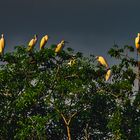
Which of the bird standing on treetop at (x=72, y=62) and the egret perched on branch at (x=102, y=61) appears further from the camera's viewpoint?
the egret perched on branch at (x=102, y=61)

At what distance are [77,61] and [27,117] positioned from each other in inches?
138

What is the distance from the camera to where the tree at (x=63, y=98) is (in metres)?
30.9

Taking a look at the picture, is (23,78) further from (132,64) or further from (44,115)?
(132,64)

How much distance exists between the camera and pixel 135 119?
105ft

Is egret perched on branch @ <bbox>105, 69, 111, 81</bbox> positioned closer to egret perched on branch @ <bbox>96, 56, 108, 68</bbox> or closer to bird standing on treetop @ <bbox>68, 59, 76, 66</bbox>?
egret perched on branch @ <bbox>96, 56, 108, 68</bbox>

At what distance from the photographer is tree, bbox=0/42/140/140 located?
101 feet

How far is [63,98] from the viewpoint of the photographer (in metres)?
31.5

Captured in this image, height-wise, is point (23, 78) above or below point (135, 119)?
above

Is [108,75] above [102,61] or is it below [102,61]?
below

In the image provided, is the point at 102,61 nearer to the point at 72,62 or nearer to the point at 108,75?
the point at 108,75

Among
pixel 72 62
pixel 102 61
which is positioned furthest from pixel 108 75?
pixel 72 62

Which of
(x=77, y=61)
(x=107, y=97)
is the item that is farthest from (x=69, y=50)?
(x=107, y=97)

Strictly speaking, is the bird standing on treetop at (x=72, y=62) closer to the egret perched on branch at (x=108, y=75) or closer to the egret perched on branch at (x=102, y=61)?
the egret perched on branch at (x=102, y=61)

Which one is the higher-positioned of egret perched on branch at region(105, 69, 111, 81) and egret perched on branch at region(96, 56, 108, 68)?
egret perched on branch at region(96, 56, 108, 68)
